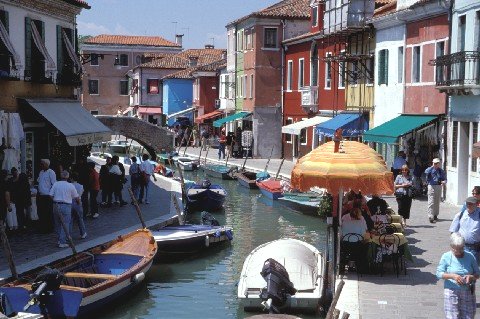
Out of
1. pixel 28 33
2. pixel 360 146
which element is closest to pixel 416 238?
pixel 360 146

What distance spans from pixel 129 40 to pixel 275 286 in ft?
240

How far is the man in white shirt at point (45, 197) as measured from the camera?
749 inches

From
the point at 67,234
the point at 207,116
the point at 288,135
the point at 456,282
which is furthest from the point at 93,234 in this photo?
the point at 207,116

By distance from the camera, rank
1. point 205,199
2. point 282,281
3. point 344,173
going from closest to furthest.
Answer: point 282,281
point 344,173
point 205,199

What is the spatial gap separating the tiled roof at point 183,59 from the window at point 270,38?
28689 mm

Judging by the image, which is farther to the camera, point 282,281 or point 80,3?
point 80,3

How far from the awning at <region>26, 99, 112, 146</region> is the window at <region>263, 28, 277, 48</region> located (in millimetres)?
21148

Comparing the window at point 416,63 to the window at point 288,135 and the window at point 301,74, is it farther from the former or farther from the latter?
the window at point 288,135

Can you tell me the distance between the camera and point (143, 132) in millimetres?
44625

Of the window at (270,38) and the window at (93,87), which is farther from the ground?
the window at (270,38)

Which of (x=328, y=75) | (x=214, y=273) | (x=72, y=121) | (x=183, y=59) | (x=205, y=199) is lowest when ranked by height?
(x=214, y=273)

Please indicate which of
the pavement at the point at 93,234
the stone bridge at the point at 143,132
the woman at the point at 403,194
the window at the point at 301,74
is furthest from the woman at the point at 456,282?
the window at the point at 301,74

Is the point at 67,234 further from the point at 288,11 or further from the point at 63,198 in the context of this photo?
the point at 288,11

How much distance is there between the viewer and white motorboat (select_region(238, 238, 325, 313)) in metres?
13.2
